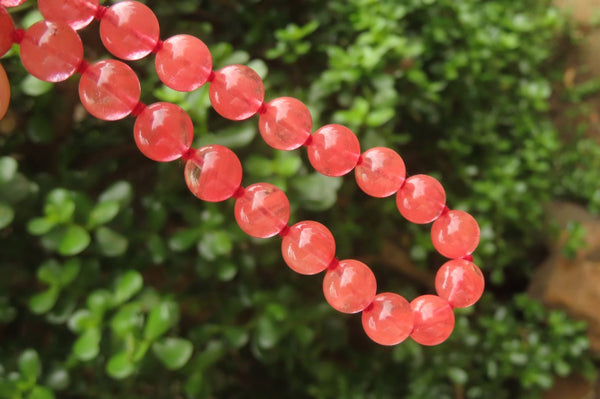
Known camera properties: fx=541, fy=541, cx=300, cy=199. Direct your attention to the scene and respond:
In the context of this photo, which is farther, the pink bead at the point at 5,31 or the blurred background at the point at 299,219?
the blurred background at the point at 299,219

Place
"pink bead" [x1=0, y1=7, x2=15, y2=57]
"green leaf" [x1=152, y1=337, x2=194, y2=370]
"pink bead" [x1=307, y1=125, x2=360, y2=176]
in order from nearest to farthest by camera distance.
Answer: "pink bead" [x1=0, y1=7, x2=15, y2=57]
"pink bead" [x1=307, y1=125, x2=360, y2=176]
"green leaf" [x1=152, y1=337, x2=194, y2=370]

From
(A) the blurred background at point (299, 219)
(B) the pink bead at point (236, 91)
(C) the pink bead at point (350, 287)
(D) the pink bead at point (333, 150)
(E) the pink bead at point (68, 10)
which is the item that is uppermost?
(E) the pink bead at point (68, 10)

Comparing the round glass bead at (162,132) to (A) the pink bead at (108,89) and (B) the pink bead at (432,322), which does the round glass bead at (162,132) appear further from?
(B) the pink bead at (432,322)

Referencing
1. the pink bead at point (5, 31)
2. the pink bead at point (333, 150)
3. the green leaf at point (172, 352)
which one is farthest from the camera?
the green leaf at point (172, 352)

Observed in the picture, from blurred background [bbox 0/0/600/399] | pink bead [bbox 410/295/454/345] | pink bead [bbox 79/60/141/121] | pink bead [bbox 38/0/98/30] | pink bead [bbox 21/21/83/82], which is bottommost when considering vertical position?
blurred background [bbox 0/0/600/399]

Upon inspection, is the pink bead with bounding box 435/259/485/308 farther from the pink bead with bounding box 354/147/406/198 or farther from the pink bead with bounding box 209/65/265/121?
the pink bead with bounding box 209/65/265/121

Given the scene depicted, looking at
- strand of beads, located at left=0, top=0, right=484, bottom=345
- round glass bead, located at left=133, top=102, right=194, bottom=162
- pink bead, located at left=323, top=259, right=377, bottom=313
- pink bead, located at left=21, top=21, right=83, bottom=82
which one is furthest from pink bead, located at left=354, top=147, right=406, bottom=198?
pink bead, located at left=21, top=21, right=83, bottom=82

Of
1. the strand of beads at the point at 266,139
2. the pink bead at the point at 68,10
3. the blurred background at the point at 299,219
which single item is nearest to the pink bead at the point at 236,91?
the strand of beads at the point at 266,139

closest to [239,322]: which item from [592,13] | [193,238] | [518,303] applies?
[193,238]
